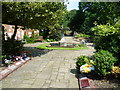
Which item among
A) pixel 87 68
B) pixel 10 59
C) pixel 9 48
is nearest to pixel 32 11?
pixel 9 48

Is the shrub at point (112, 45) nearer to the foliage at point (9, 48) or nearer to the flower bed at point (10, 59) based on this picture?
the flower bed at point (10, 59)

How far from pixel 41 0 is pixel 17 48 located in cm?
391

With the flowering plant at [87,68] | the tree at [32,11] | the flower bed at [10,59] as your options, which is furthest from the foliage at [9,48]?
the flowering plant at [87,68]

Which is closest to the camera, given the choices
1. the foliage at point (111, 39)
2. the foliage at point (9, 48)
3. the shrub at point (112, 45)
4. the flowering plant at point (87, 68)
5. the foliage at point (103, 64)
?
the foliage at point (103, 64)

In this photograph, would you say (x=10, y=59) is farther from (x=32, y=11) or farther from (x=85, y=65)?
(x=85, y=65)

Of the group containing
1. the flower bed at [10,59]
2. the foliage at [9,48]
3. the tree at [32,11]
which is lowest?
the flower bed at [10,59]

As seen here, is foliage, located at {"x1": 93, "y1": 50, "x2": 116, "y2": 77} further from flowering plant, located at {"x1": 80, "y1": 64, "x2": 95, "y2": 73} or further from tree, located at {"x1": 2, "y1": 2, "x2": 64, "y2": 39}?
tree, located at {"x1": 2, "y1": 2, "x2": 64, "y2": 39}

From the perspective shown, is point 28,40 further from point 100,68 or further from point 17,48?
point 100,68

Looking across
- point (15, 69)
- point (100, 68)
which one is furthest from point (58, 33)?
point (100, 68)

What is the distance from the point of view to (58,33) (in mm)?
26516

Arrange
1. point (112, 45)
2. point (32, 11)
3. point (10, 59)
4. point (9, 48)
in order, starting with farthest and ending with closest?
point (9, 48) < point (10, 59) < point (32, 11) < point (112, 45)

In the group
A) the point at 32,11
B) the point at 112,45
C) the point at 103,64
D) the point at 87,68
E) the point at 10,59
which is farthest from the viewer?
the point at 10,59

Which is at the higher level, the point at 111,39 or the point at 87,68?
the point at 111,39

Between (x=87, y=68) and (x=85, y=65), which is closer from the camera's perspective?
(x=87, y=68)
